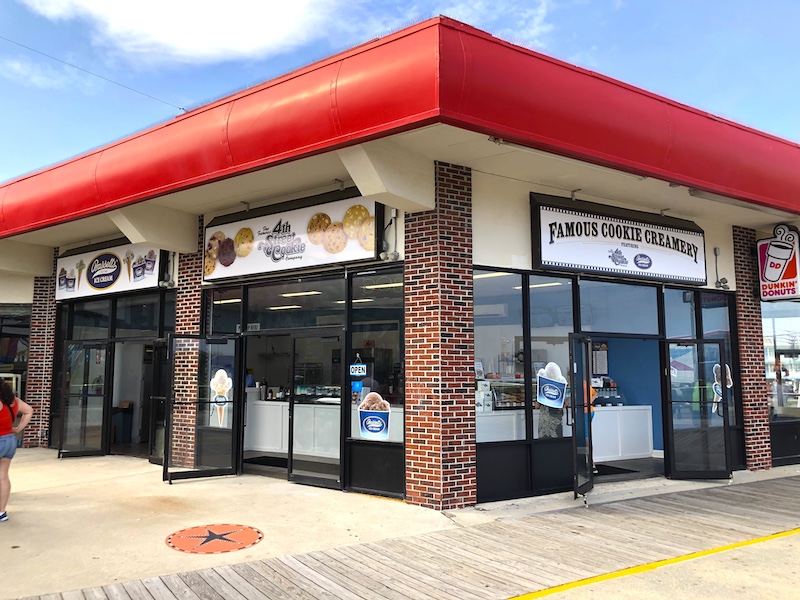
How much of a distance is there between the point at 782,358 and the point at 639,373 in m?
2.40

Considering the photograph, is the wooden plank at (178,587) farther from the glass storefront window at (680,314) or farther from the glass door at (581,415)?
the glass storefront window at (680,314)

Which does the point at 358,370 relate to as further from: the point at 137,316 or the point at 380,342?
the point at 137,316

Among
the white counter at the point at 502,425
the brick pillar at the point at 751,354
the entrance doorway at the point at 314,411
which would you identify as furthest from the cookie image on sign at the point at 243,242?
the brick pillar at the point at 751,354

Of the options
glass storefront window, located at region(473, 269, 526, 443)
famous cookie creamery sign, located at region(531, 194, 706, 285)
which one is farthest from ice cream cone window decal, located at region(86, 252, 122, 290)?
famous cookie creamery sign, located at region(531, 194, 706, 285)

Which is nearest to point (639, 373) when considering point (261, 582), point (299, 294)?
point (299, 294)

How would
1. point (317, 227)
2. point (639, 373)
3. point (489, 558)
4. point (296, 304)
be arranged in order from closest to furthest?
point (489, 558), point (317, 227), point (296, 304), point (639, 373)

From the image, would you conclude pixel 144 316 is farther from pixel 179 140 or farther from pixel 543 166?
pixel 543 166

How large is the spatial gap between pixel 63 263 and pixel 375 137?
9186mm

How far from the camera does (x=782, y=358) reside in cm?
1105

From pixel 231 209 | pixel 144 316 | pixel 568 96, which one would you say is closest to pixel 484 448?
pixel 568 96

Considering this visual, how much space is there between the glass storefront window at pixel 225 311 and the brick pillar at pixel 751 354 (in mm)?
8166

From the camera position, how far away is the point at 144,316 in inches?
448

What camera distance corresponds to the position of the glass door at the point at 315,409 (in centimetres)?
866

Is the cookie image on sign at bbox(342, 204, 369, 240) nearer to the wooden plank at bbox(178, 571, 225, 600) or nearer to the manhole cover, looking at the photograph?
the manhole cover
